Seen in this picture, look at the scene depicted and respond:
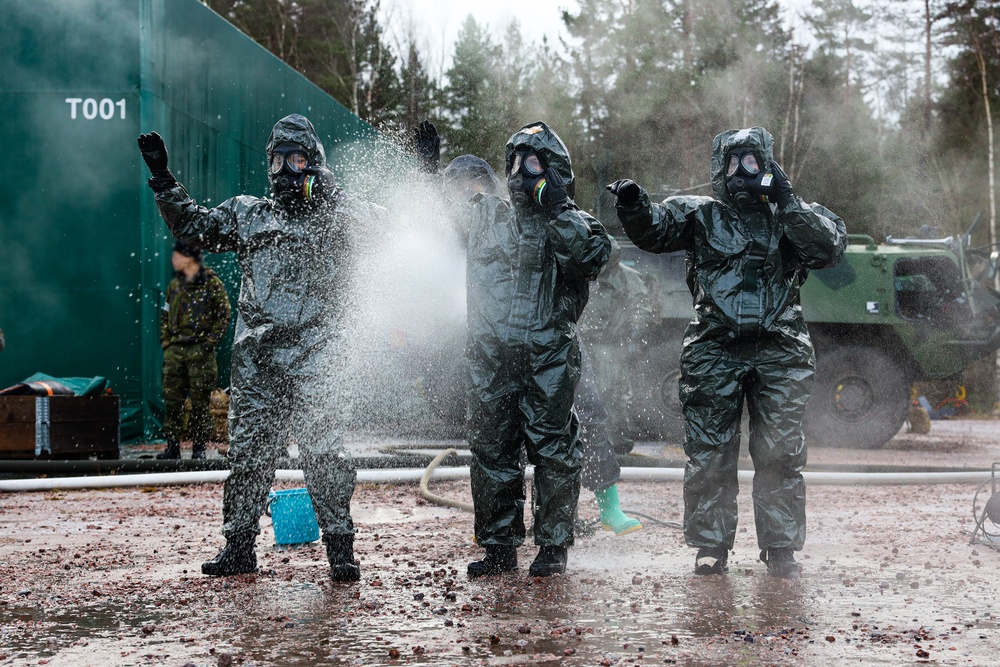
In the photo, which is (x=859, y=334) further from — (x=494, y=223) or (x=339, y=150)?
(x=494, y=223)

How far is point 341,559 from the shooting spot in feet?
13.9

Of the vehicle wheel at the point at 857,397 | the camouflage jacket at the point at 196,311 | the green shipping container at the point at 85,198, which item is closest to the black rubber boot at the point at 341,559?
the camouflage jacket at the point at 196,311

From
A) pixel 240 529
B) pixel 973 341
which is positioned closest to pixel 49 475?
pixel 240 529

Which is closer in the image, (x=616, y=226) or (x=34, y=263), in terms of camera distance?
(x=34, y=263)

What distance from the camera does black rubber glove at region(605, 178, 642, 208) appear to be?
425cm

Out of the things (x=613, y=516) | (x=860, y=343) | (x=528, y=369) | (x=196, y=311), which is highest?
(x=196, y=311)

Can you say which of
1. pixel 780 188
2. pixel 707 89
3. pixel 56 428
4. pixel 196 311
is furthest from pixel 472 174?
pixel 707 89

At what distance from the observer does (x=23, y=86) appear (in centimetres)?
985

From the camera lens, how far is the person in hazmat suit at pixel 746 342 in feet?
14.3

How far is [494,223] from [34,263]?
22.3 feet

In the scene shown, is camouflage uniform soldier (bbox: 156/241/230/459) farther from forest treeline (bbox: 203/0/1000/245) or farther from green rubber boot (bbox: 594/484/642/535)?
forest treeline (bbox: 203/0/1000/245)

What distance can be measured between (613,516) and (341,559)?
1.62 m

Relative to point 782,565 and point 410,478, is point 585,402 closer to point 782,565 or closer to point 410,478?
point 782,565

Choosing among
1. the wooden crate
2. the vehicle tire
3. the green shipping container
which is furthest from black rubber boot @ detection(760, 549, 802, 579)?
the green shipping container
